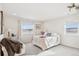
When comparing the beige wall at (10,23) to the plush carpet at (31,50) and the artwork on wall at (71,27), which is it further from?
the artwork on wall at (71,27)

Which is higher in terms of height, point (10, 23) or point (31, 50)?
point (10, 23)

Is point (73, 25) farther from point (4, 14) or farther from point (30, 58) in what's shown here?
point (4, 14)

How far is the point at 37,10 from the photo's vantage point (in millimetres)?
1890

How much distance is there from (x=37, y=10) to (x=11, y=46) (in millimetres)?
644

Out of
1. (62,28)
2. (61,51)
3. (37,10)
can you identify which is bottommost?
(61,51)

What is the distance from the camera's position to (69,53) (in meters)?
1.84

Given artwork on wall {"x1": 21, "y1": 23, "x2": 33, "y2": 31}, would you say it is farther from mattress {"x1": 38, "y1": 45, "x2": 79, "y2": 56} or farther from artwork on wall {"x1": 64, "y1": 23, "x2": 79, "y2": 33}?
artwork on wall {"x1": 64, "y1": 23, "x2": 79, "y2": 33}

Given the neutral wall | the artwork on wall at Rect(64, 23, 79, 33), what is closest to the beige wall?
the neutral wall

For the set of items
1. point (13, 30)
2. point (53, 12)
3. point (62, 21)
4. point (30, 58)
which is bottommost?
point (30, 58)


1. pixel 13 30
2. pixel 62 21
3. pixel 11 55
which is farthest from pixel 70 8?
pixel 11 55

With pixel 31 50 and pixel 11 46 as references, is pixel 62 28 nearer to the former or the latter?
pixel 31 50

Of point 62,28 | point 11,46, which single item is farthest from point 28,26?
point 62,28

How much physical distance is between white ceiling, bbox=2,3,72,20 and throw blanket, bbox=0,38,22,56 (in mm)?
393

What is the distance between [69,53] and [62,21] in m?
0.47
